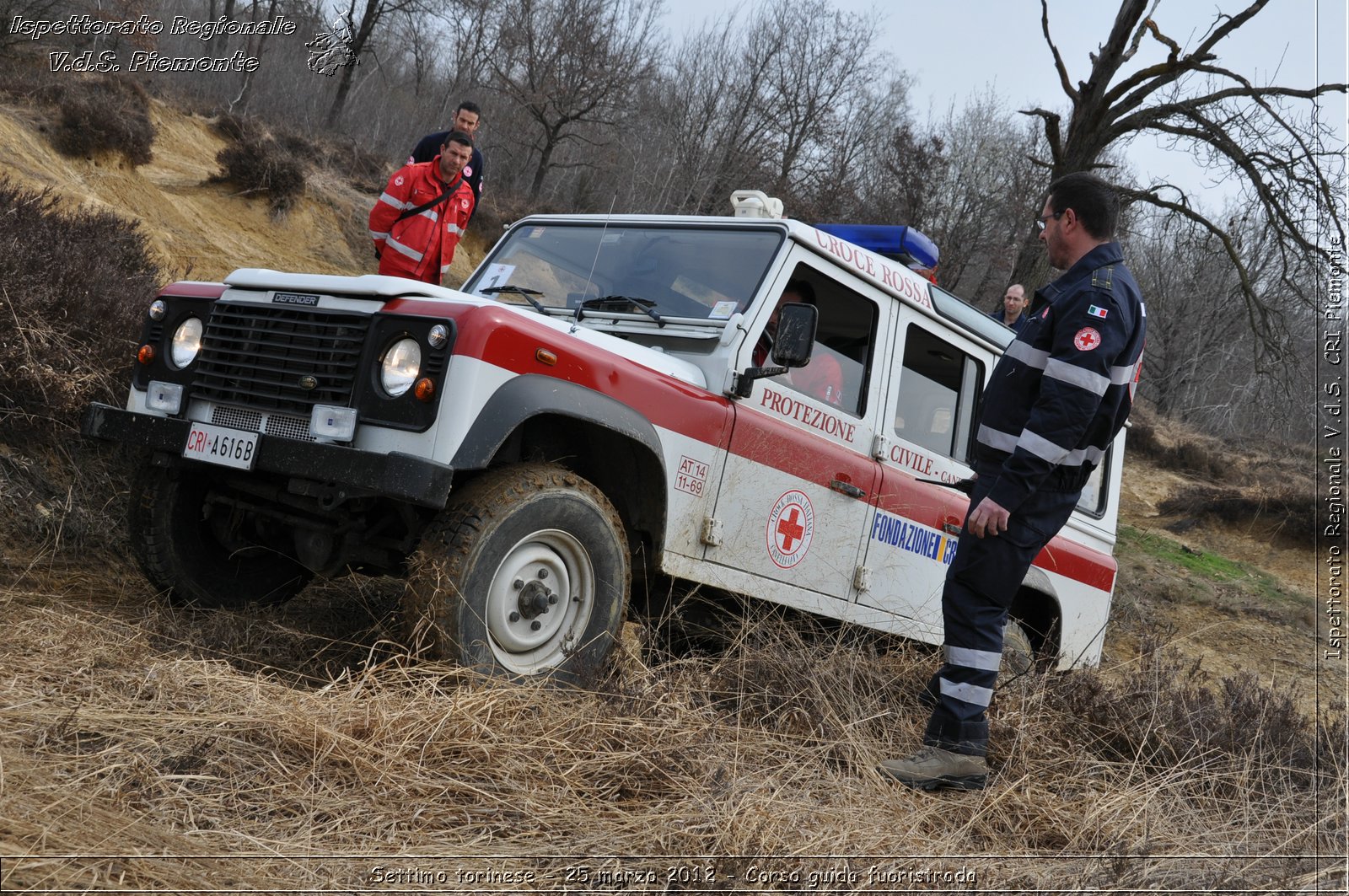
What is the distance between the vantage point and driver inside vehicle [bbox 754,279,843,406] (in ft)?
13.8

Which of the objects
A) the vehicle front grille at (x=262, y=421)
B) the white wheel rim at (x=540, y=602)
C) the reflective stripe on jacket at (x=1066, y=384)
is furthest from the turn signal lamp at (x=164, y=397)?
the reflective stripe on jacket at (x=1066, y=384)

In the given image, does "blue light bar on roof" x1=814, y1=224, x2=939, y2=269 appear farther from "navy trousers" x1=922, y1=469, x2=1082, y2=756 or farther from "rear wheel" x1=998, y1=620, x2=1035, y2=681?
"navy trousers" x1=922, y1=469, x2=1082, y2=756

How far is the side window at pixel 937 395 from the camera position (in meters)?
4.88

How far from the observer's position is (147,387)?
3705 mm

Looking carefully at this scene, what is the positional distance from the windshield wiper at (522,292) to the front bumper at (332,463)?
1321 millimetres

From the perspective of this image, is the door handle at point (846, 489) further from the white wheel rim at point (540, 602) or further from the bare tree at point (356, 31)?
the bare tree at point (356, 31)

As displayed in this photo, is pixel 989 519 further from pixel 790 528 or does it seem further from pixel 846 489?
pixel 846 489

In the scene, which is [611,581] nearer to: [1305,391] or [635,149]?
[1305,391]

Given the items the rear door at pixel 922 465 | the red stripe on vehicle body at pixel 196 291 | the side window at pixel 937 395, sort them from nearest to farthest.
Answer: the red stripe on vehicle body at pixel 196 291 → the rear door at pixel 922 465 → the side window at pixel 937 395

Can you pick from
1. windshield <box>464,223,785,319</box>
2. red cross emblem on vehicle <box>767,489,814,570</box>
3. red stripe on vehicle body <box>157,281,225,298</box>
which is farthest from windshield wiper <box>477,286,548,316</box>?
red cross emblem on vehicle <box>767,489,814,570</box>

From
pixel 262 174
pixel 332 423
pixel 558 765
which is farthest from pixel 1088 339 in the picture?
pixel 262 174

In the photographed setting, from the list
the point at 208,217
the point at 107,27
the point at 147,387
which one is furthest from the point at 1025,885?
the point at 107,27

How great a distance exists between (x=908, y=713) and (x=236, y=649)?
2.38 m

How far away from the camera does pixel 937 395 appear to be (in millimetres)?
5062
